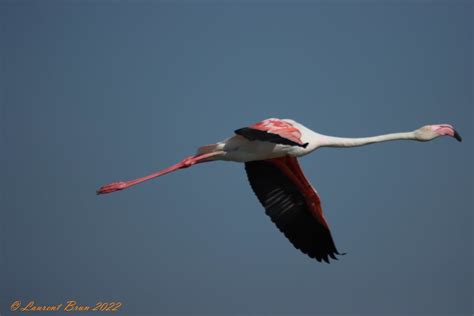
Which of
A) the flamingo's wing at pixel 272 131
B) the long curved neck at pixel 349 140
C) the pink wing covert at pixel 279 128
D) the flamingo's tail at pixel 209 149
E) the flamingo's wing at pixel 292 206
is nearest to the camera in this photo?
the flamingo's wing at pixel 272 131

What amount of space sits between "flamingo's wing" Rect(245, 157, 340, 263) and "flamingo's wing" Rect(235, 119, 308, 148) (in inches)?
74.0

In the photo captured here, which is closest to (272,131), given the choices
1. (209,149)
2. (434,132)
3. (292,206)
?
(209,149)

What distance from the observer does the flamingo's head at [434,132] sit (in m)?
14.8

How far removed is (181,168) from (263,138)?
247 cm

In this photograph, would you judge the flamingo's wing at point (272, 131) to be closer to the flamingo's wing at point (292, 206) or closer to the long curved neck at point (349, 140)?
the long curved neck at point (349, 140)

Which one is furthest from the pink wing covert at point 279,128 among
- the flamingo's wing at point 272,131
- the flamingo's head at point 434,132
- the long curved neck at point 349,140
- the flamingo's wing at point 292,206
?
the flamingo's head at point 434,132

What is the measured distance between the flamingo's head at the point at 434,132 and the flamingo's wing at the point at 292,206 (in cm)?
255

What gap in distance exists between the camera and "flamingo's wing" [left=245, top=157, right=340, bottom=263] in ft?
52.7

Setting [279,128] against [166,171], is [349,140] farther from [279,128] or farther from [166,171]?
[166,171]

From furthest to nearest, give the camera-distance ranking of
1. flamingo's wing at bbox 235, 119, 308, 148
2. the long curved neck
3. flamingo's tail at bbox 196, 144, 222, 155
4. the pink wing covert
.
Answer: flamingo's tail at bbox 196, 144, 222, 155 → the long curved neck → the pink wing covert → flamingo's wing at bbox 235, 119, 308, 148

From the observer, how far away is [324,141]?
1430 cm

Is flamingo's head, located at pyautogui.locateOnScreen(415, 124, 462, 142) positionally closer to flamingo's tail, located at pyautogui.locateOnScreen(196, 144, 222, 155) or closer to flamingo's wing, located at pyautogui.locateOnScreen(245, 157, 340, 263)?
flamingo's wing, located at pyautogui.locateOnScreen(245, 157, 340, 263)

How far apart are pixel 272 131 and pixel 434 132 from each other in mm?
3308

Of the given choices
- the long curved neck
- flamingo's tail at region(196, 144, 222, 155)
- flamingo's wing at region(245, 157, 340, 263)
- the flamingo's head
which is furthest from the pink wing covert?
the flamingo's head
